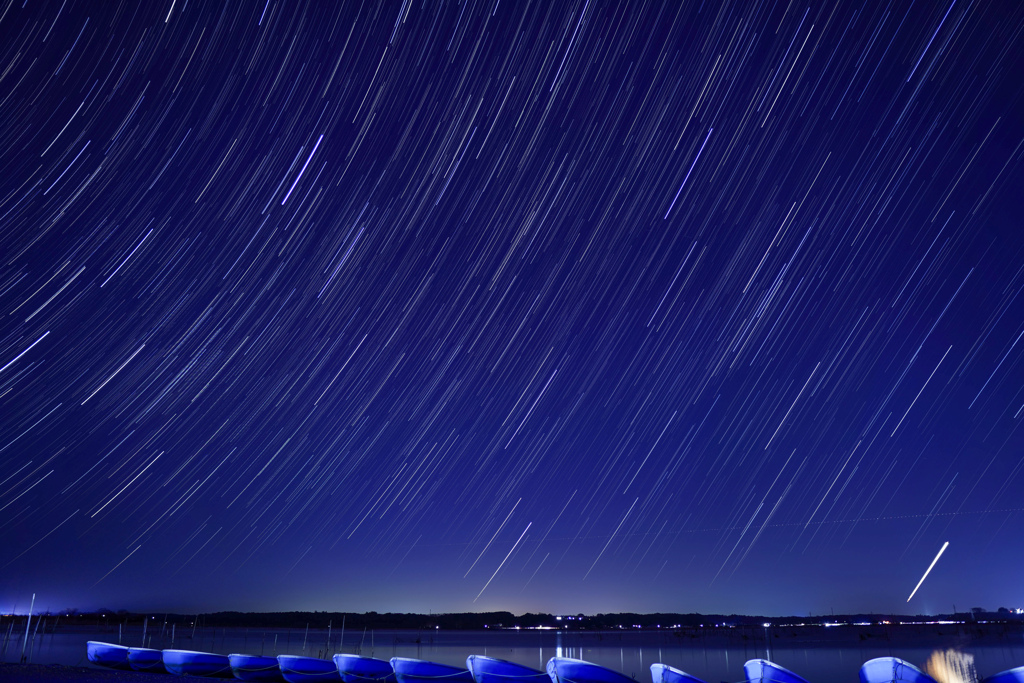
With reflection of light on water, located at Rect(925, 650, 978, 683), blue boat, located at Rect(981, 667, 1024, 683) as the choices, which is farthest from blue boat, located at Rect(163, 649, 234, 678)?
reflection of light on water, located at Rect(925, 650, 978, 683)

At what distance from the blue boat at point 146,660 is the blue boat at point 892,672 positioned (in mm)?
38570

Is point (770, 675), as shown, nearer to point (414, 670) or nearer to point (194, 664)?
point (414, 670)

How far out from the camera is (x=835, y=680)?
2026 inches

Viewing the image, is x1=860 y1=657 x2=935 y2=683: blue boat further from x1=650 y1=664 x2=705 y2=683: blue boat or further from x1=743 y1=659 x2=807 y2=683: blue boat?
x1=650 y1=664 x2=705 y2=683: blue boat

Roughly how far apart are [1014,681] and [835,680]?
88.6ft

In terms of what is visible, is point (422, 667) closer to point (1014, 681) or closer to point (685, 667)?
point (1014, 681)

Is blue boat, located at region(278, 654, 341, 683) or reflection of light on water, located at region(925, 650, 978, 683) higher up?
reflection of light on water, located at region(925, 650, 978, 683)

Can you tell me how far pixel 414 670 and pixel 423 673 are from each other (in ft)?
1.67

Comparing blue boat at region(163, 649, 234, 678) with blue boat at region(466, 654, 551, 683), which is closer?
blue boat at region(466, 654, 551, 683)

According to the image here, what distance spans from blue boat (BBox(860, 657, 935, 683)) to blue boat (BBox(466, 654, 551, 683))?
14770 millimetres

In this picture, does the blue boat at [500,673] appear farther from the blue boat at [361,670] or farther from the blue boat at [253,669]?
the blue boat at [253,669]

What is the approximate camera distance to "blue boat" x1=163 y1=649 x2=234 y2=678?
39938 mm

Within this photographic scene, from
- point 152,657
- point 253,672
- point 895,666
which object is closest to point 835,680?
point 895,666

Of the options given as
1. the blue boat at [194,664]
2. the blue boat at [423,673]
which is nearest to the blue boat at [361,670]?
the blue boat at [423,673]
